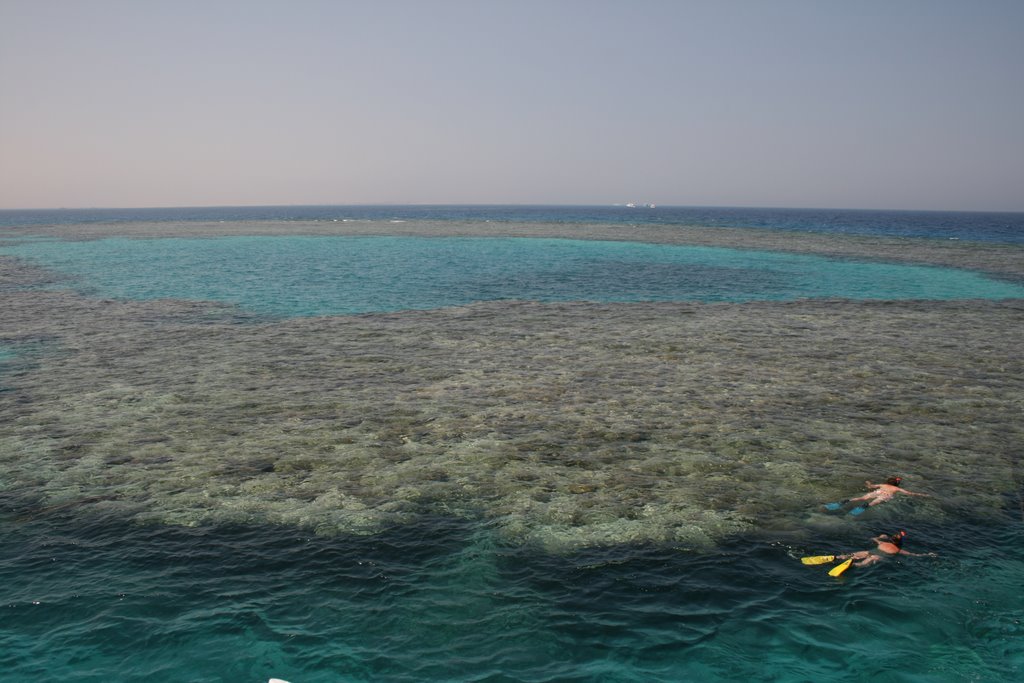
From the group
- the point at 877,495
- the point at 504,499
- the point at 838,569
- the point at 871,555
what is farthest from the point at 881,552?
the point at 504,499

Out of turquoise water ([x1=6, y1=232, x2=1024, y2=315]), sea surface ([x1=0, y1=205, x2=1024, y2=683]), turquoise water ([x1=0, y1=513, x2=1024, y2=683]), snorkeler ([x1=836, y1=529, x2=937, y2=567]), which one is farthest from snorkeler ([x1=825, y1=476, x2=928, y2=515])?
turquoise water ([x1=6, y1=232, x2=1024, y2=315])

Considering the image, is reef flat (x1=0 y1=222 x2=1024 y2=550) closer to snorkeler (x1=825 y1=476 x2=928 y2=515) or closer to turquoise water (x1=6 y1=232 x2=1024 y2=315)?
snorkeler (x1=825 y1=476 x2=928 y2=515)

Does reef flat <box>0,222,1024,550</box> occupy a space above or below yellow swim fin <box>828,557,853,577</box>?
above

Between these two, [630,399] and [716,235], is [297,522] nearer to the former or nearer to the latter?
[630,399]

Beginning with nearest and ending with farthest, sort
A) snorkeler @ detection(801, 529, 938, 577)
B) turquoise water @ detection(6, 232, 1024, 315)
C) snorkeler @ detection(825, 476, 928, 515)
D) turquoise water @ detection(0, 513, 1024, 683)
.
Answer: turquoise water @ detection(0, 513, 1024, 683) → snorkeler @ detection(801, 529, 938, 577) → snorkeler @ detection(825, 476, 928, 515) → turquoise water @ detection(6, 232, 1024, 315)

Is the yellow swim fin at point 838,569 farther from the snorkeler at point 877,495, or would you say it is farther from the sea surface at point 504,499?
the snorkeler at point 877,495

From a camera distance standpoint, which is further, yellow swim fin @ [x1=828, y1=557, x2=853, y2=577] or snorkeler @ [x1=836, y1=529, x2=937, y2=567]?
snorkeler @ [x1=836, y1=529, x2=937, y2=567]

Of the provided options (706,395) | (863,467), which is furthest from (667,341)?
(863,467)
